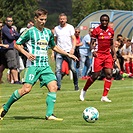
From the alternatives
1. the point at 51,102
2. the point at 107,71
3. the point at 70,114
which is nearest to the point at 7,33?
the point at 107,71

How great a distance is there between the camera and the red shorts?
15.0 metres

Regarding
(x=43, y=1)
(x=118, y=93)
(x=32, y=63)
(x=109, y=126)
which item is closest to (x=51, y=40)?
(x=32, y=63)

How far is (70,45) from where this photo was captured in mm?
18234

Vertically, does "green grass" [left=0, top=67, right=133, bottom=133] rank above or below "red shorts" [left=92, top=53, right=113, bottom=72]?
below

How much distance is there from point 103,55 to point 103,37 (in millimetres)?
432

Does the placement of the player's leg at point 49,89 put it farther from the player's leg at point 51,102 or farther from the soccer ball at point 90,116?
the soccer ball at point 90,116

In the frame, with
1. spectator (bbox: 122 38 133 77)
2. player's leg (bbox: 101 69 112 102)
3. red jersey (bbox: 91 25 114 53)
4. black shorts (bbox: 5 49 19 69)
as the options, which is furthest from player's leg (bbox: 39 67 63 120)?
spectator (bbox: 122 38 133 77)

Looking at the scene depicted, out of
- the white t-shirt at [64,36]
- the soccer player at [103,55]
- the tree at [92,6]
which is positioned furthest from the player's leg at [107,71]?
the tree at [92,6]

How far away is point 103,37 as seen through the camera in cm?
1524

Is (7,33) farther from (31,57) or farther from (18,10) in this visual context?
(18,10)

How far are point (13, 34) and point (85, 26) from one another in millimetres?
10025

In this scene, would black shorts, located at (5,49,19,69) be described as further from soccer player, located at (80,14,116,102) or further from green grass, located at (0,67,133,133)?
soccer player, located at (80,14,116,102)

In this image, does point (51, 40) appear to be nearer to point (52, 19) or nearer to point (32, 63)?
point (32, 63)

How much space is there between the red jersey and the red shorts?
160 mm
